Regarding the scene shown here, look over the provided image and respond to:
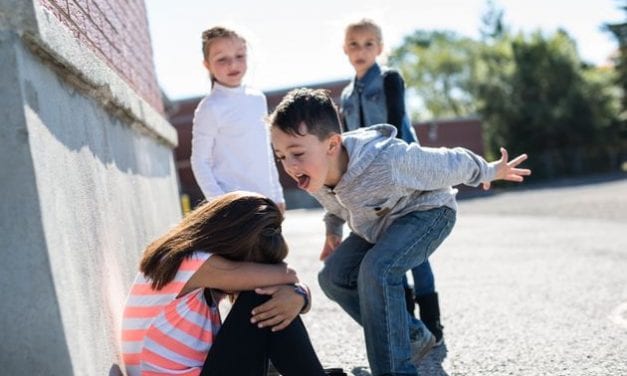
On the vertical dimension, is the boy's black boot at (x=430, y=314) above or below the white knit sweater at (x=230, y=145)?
below

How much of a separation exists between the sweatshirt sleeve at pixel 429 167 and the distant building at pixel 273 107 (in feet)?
88.5

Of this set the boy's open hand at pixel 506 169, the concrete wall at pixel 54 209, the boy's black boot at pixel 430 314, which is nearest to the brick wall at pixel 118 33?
the concrete wall at pixel 54 209

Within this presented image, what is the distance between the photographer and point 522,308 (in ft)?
17.1

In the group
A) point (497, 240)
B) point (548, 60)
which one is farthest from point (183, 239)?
point (548, 60)

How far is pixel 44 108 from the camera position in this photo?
2.35 meters

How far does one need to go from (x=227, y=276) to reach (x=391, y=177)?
0.90 m

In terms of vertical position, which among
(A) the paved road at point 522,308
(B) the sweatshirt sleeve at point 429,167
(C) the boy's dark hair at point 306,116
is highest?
(C) the boy's dark hair at point 306,116

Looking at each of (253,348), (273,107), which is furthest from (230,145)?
(273,107)

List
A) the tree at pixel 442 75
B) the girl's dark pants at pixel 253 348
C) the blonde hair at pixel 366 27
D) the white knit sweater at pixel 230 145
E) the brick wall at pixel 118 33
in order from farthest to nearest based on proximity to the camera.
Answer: the tree at pixel 442 75
the blonde hair at pixel 366 27
the white knit sweater at pixel 230 145
the brick wall at pixel 118 33
the girl's dark pants at pixel 253 348

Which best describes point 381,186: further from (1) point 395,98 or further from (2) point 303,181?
(1) point 395,98

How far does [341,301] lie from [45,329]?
1.88 metres

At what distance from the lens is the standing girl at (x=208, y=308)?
261 cm

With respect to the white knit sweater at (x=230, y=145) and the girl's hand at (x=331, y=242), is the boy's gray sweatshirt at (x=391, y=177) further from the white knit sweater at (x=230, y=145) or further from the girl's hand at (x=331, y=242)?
the white knit sweater at (x=230, y=145)

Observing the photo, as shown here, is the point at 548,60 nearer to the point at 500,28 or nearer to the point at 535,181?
the point at 535,181
